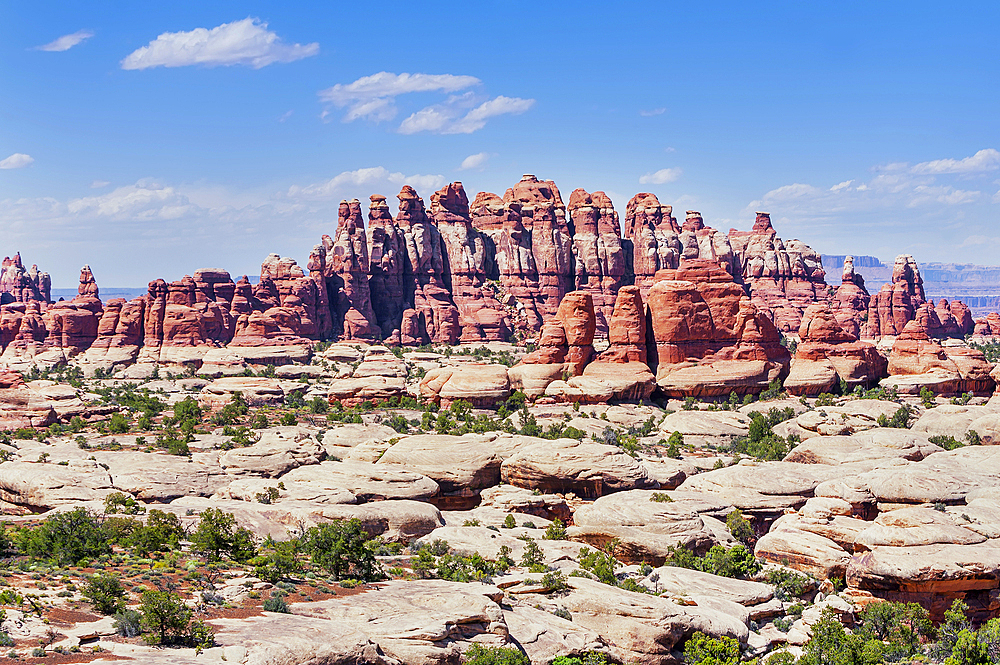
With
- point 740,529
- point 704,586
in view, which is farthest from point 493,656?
point 740,529

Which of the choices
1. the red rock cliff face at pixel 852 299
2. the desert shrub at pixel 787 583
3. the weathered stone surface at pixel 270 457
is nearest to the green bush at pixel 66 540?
the weathered stone surface at pixel 270 457

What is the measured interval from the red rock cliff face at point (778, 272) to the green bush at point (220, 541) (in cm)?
14690

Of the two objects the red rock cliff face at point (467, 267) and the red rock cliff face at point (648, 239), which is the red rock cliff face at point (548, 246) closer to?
the red rock cliff face at point (467, 267)

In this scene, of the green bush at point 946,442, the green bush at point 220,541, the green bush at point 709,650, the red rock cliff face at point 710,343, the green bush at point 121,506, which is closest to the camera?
the green bush at point 709,650

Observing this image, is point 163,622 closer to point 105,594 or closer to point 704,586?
point 105,594

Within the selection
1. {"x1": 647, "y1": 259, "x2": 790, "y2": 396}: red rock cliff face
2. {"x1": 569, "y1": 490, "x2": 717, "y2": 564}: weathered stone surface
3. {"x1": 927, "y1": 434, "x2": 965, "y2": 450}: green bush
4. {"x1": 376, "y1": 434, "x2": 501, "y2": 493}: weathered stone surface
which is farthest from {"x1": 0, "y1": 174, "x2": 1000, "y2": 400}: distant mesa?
{"x1": 569, "y1": 490, "x2": 717, "y2": 564}: weathered stone surface

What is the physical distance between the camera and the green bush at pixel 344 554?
41719mm

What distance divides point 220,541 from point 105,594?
9041 mm

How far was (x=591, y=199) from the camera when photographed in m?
194

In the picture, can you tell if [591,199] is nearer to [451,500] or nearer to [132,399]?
[132,399]

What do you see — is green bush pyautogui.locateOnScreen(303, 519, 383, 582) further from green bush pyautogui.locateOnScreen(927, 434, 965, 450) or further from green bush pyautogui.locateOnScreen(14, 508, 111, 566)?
green bush pyautogui.locateOnScreen(927, 434, 965, 450)

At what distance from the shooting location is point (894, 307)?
589 feet

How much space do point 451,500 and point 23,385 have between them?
2220 inches

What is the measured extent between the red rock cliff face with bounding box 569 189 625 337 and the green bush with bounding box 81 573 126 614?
Answer: 143043 millimetres
